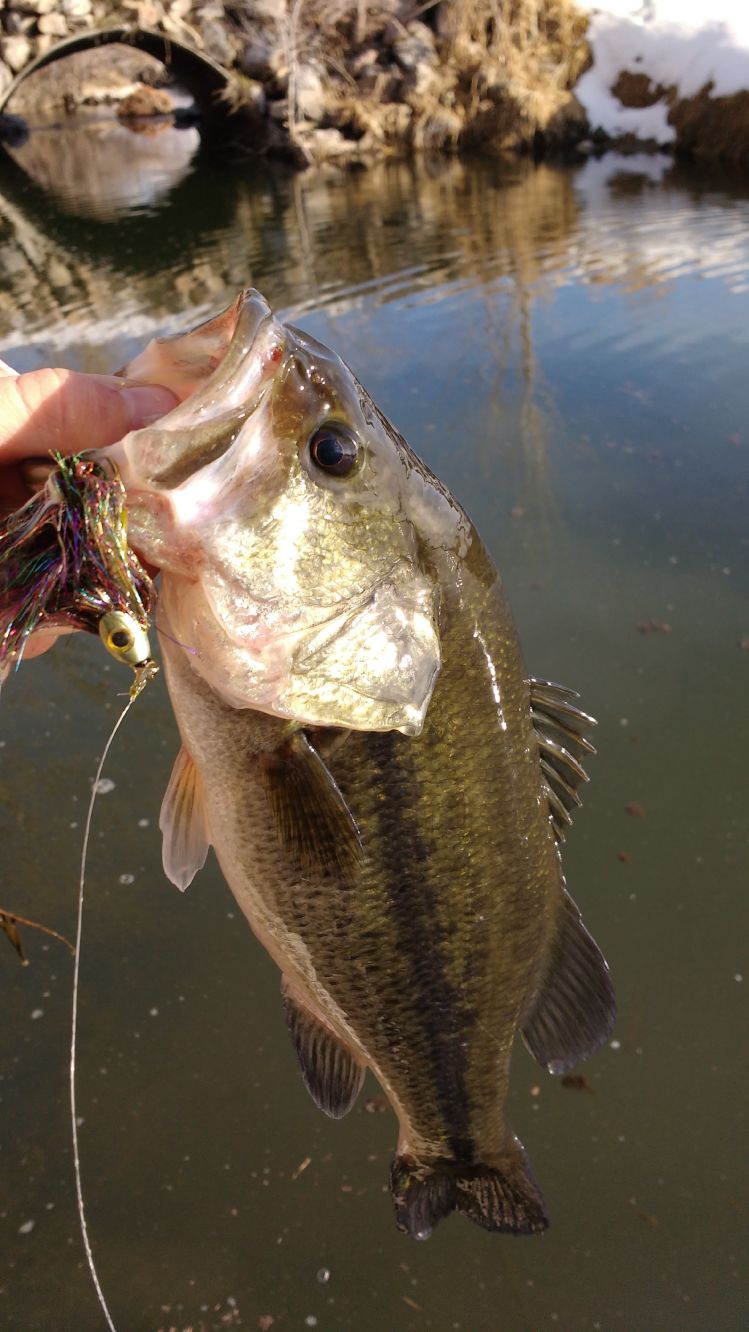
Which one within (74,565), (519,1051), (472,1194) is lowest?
(519,1051)

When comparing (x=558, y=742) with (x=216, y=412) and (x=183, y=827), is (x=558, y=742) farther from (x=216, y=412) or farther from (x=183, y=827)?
(x=216, y=412)

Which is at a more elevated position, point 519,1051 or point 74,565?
point 74,565

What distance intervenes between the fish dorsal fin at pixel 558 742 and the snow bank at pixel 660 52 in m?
16.1

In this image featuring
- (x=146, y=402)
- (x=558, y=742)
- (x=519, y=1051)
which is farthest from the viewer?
(x=519, y=1051)

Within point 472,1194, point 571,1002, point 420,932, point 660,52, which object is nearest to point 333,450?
point 420,932

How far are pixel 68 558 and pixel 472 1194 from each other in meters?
1.57

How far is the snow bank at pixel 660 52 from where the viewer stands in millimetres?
14758

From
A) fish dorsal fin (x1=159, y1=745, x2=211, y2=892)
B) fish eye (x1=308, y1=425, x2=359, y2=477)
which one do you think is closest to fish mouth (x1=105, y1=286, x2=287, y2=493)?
fish eye (x1=308, y1=425, x2=359, y2=477)

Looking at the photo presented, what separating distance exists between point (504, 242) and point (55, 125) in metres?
19.8

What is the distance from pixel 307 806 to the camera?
1438 mm

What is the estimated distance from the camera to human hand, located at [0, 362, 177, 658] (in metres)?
1.45

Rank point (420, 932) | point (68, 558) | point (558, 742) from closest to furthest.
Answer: point (68, 558) < point (420, 932) < point (558, 742)

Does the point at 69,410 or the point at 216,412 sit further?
the point at 69,410

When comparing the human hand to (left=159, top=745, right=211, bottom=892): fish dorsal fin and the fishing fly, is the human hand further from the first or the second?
(left=159, top=745, right=211, bottom=892): fish dorsal fin
